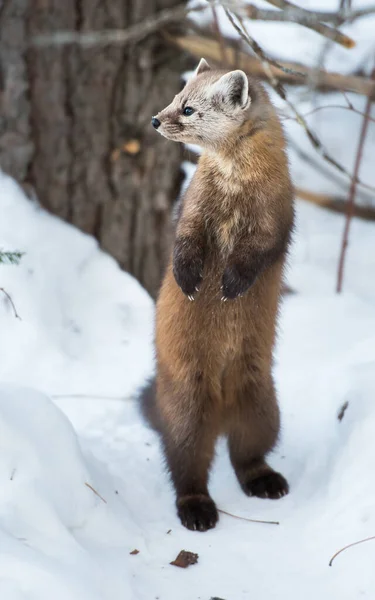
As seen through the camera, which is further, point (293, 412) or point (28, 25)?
point (28, 25)

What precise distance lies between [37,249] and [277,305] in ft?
5.37

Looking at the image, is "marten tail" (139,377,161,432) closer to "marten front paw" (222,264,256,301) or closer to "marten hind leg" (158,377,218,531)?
"marten hind leg" (158,377,218,531)

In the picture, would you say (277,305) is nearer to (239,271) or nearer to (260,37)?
(239,271)

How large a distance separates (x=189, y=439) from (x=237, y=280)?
681mm

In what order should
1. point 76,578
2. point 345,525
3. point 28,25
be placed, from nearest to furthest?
point 76,578 → point 345,525 → point 28,25

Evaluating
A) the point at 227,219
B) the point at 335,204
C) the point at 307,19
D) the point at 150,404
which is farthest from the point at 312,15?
the point at 335,204

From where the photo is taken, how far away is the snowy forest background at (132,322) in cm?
267

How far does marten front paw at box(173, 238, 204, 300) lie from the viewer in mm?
2957

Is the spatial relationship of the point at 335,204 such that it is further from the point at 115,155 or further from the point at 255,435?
the point at 255,435

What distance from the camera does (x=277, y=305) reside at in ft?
10.6

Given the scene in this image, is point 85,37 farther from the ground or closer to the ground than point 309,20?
closer to the ground

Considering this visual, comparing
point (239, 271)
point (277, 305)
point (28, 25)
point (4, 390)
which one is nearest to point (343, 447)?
point (277, 305)

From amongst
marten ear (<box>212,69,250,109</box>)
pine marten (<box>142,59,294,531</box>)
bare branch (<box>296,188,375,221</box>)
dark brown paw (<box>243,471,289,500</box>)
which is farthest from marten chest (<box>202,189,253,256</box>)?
bare branch (<box>296,188,375,221</box>)

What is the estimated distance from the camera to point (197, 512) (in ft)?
10.1
